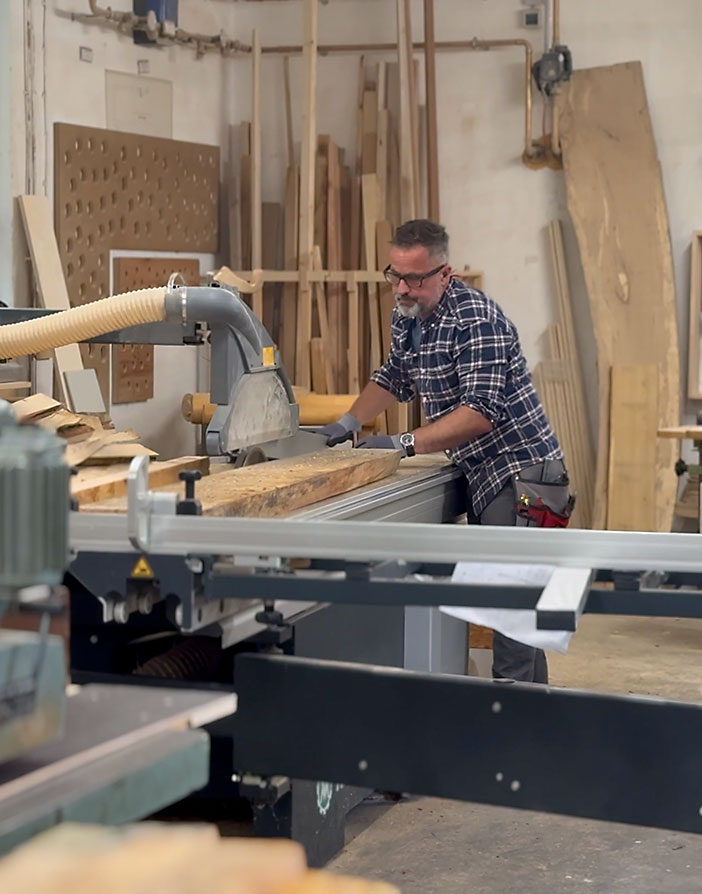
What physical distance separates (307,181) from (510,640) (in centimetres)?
316

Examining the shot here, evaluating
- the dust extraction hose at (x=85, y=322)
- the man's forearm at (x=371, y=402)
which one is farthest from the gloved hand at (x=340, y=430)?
the dust extraction hose at (x=85, y=322)

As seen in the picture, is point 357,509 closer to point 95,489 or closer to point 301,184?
point 95,489

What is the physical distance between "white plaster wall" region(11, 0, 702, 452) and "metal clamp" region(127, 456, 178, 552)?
4.52 m

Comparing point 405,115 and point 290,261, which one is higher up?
point 405,115

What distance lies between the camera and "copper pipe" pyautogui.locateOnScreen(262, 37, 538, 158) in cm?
688

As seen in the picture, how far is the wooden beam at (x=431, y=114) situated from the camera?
22.4 ft

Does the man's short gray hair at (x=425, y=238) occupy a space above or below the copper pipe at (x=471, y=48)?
below

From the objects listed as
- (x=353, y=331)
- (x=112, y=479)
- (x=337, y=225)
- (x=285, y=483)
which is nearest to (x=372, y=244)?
(x=337, y=225)

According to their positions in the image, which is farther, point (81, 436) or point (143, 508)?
point (81, 436)

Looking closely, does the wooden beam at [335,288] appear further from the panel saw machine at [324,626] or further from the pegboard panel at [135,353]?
the panel saw machine at [324,626]

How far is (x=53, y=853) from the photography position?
1.06 m

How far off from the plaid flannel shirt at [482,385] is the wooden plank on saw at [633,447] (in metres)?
2.52

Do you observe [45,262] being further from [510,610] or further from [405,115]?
[510,610]

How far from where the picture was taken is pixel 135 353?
6.28 meters
